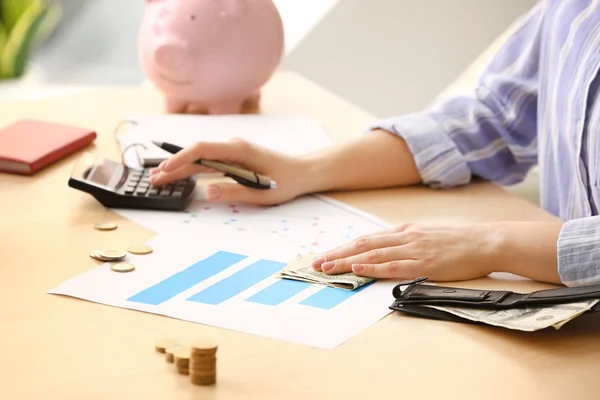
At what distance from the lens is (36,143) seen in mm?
1261

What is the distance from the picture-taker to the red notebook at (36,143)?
1200 millimetres

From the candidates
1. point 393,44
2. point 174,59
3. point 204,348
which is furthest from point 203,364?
point 393,44

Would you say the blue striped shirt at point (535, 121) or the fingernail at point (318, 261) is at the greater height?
the blue striped shirt at point (535, 121)

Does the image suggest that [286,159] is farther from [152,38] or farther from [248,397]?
[248,397]

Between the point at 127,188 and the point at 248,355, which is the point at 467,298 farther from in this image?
the point at 127,188

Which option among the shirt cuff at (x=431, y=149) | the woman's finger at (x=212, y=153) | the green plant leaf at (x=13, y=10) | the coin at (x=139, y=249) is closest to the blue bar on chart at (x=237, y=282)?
the coin at (x=139, y=249)

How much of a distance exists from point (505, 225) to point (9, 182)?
609 millimetres

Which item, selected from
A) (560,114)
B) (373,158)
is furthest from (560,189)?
(373,158)

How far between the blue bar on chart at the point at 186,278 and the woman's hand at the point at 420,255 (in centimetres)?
9

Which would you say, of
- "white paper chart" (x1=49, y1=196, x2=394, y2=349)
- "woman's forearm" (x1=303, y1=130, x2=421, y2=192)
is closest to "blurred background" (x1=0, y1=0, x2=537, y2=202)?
"woman's forearm" (x1=303, y1=130, x2=421, y2=192)

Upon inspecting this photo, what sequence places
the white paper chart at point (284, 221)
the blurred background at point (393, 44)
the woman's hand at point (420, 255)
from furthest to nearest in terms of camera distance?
the blurred background at point (393, 44) < the white paper chart at point (284, 221) < the woman's hand at point (420, 255)

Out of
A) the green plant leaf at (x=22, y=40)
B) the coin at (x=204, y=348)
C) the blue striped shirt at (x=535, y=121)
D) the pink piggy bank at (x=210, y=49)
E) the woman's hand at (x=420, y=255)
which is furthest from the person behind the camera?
the green plant leaf at (x=22, y=40)

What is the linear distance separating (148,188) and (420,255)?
0.35 m

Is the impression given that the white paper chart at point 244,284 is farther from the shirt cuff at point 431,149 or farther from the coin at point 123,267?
the shirt cuff at point 431,149
